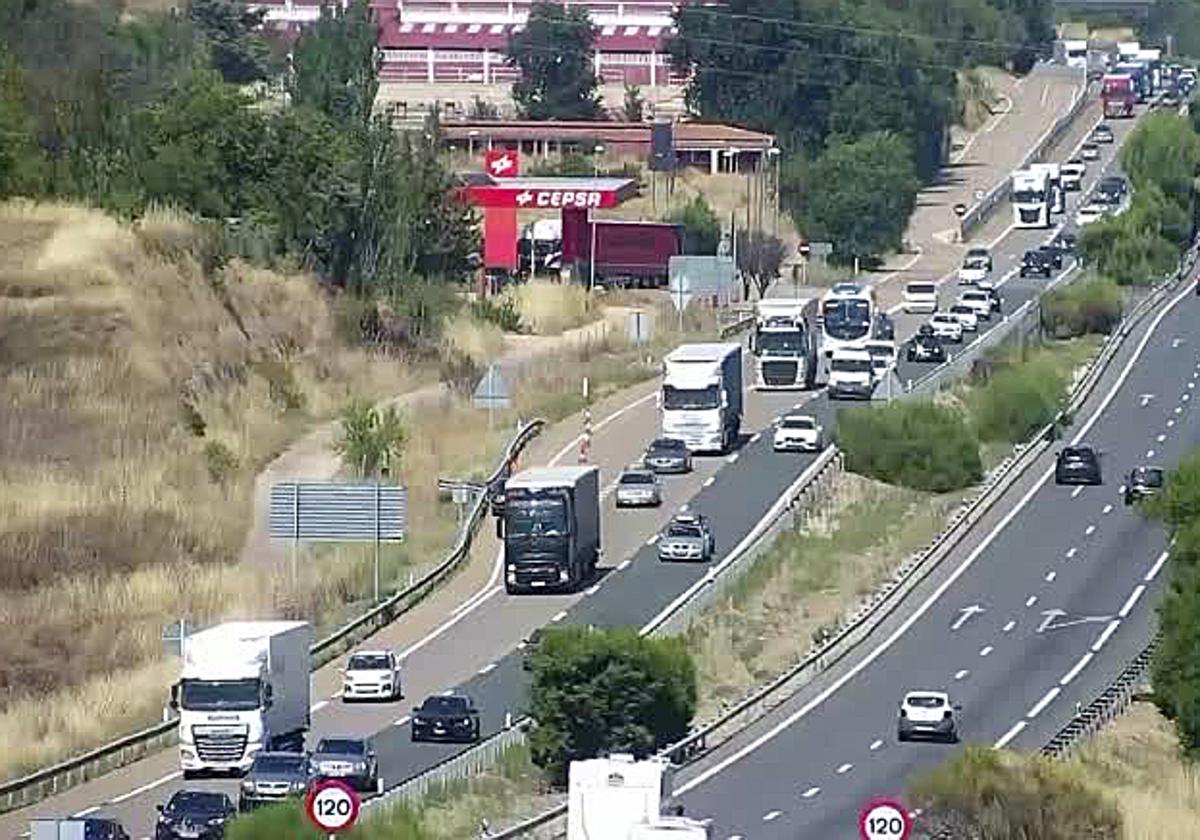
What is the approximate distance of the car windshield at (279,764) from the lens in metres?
54.5

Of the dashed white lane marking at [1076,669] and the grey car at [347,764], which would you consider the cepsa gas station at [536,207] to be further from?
the grey car at [347,764]

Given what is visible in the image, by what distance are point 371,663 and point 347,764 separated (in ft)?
35.9

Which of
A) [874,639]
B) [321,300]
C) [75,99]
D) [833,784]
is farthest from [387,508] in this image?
[75,99]

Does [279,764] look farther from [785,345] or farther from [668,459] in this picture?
[785,345]

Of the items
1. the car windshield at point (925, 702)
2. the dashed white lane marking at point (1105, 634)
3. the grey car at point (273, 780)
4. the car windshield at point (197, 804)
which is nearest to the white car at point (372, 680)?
the car windshield at point (925, 702)

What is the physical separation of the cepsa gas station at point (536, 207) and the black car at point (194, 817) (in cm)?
8138

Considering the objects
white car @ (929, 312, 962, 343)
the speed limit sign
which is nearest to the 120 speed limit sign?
the speed limit sign

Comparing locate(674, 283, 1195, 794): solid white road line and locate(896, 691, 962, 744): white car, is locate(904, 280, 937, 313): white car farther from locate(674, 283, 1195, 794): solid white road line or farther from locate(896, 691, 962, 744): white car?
locate(896, 691, 962, 744): white car

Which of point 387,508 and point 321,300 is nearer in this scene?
point 387,508

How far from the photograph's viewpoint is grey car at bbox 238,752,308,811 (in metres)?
53.2

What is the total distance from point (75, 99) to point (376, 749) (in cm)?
6717

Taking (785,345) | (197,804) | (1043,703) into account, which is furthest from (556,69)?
(197,804)

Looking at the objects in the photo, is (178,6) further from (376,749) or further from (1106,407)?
(376,749)

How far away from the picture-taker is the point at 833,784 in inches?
2349
